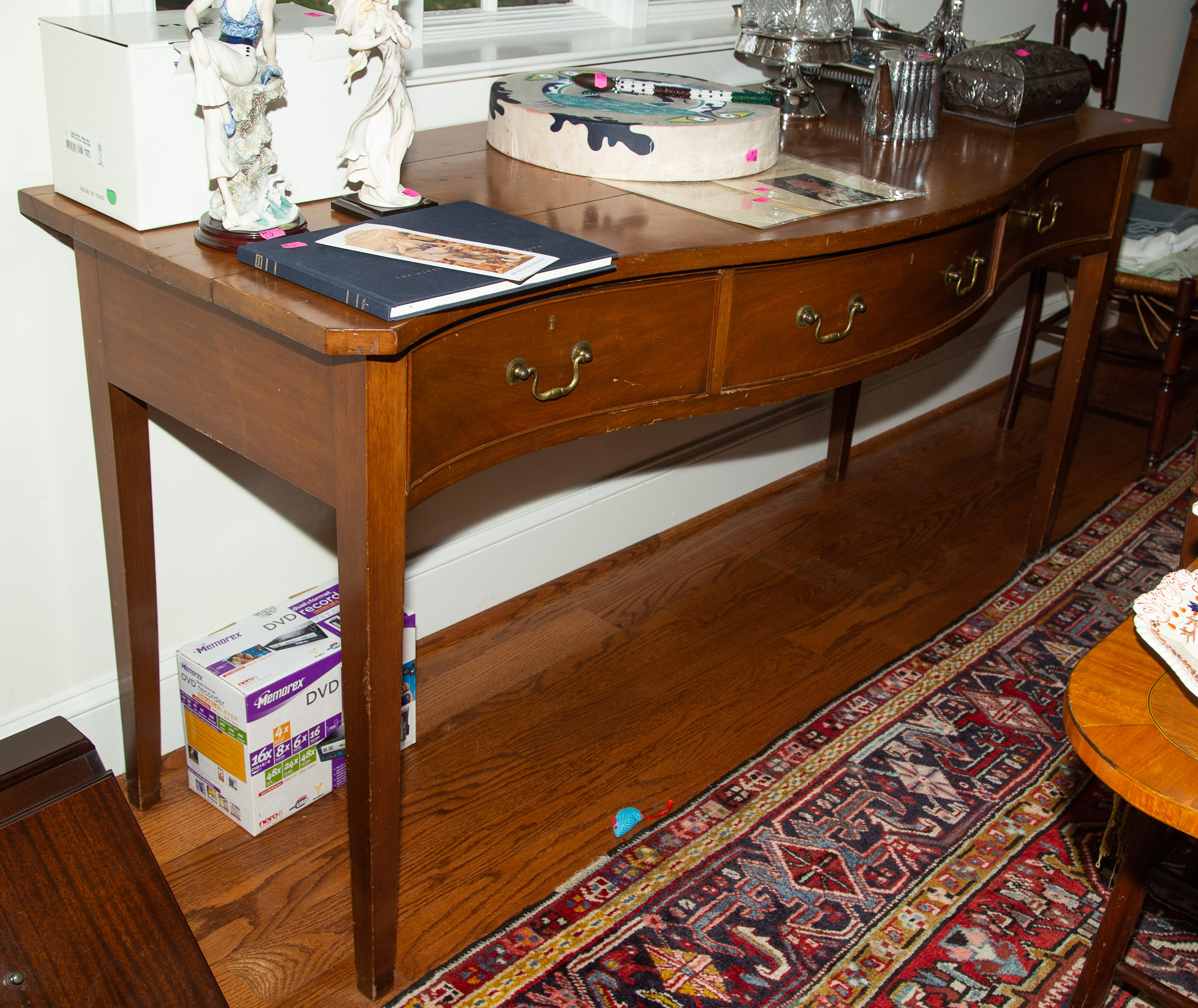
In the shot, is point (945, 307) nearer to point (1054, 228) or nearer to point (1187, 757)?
point (1054, 228)

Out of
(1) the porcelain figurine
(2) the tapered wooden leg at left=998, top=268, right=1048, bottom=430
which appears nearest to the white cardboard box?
(1) the porcelain figurine

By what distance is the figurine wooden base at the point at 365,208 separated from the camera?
4.40 ft

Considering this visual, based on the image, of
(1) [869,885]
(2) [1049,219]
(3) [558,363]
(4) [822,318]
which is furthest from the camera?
(2) [1049,219]

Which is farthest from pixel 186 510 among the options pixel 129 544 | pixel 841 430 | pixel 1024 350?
pixel 1024 350

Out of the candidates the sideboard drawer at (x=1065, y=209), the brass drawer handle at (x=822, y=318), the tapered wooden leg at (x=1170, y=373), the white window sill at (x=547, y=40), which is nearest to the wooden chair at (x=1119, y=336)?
the tapered wooden leg at (x=1170, y=373)

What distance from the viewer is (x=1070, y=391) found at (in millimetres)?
2447

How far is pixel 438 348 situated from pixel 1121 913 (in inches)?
39.1

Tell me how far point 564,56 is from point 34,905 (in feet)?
5.20

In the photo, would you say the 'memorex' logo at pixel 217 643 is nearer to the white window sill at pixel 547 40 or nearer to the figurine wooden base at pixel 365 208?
the figurine wooden base at pixel 365 208

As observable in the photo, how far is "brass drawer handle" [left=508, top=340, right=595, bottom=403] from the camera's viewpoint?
4.09ft

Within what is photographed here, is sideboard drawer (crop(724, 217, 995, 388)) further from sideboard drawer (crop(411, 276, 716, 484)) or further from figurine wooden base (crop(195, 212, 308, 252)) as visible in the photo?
figurine wooden base (crop(195, 212, 308, 252))

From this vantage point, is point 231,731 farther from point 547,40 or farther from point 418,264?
point 547,40

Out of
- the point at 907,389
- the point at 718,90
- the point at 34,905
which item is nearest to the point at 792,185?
the point at 718,90

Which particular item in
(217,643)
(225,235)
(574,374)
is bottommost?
(217,643)
